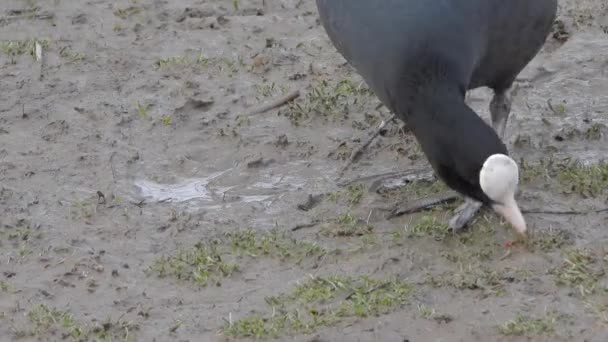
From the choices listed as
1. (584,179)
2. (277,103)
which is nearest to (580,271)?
(584,179)

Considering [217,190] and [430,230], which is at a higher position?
[430,230]

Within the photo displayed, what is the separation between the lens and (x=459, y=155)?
5.95 meters

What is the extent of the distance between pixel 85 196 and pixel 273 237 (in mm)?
1215

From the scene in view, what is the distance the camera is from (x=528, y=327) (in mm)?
5660

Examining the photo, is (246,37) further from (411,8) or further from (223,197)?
(411,8)

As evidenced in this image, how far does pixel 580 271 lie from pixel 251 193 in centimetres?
204

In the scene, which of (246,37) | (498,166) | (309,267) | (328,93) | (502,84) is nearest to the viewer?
(498,166)

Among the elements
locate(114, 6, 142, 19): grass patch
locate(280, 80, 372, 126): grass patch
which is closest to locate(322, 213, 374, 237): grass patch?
locate(280, 80, 372, 126): grass patch

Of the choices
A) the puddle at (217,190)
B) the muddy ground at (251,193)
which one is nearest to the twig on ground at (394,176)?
the muddy ground at (251,193)

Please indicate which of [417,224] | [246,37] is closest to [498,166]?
[417,224]

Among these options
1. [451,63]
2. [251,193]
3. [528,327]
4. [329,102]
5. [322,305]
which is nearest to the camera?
[528,327]

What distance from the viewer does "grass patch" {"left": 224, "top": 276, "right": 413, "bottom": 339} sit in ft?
19.2

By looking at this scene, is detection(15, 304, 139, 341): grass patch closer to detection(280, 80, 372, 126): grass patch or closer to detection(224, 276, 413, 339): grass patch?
detection(224, 276, 413, 339): grass patch

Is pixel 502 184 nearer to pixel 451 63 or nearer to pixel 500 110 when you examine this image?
pixel 451 63
